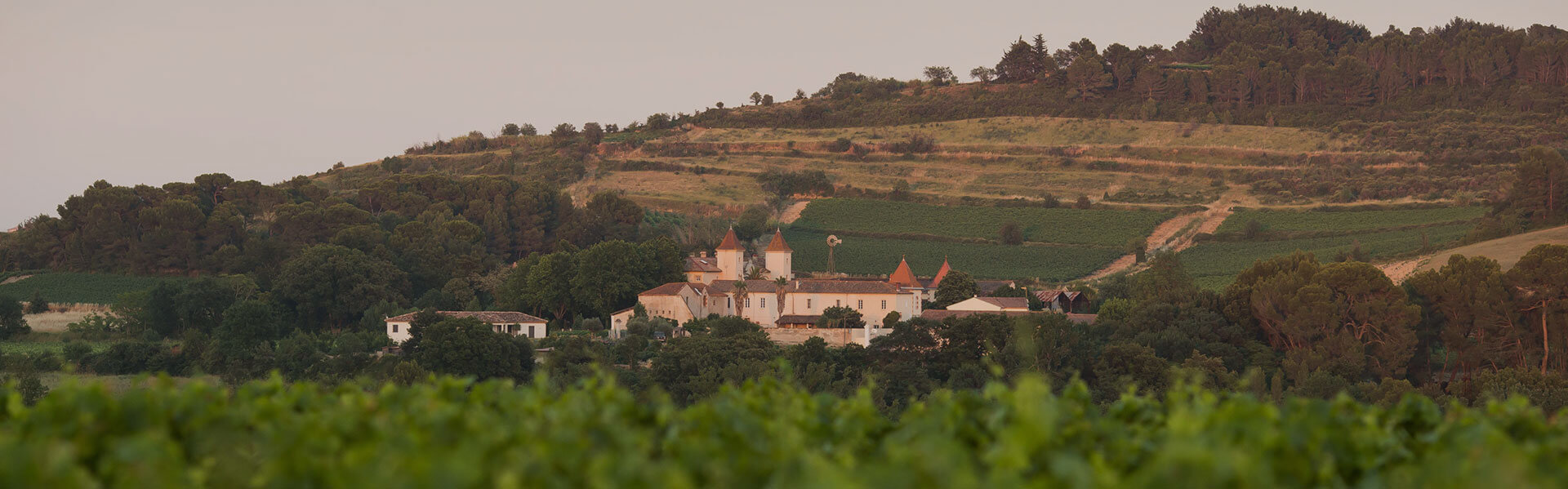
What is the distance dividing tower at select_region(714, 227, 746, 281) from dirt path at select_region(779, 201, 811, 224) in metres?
21.0

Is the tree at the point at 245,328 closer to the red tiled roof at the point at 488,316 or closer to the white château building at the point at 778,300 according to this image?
the red tiled roof at the point at 488,316

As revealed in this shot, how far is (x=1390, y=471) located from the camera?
6906 mm

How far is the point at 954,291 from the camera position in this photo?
54.1 meters

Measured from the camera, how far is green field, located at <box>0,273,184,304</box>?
57844mm

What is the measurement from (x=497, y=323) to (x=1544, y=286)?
3329 cm

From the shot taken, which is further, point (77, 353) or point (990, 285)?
point (990, 285)

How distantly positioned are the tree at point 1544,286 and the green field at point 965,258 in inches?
905

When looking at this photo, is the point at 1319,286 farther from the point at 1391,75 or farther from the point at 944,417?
the point at 1391,75

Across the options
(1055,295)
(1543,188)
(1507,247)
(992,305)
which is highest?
(1543,188)

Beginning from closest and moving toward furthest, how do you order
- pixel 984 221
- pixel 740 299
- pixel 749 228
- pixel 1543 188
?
pixel 740 299 < pixel 1543 188 < pixel 749 228 < pixel 984 221

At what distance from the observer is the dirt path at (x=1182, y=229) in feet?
225

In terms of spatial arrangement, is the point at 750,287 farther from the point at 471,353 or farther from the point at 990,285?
the point at 471,353

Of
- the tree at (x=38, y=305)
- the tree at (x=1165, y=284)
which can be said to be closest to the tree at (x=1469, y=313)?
the tree at (x=1165, y=284)

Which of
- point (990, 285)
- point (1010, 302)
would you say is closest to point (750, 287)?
point (1010, 302)
